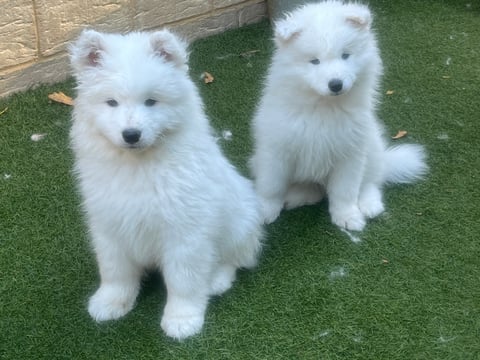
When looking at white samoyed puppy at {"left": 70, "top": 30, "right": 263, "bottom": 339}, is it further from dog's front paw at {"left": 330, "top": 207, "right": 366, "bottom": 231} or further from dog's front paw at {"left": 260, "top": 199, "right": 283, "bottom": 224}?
dog's front paw at {"left": 330, "top": 207, "right": 366, "bottom": 231}

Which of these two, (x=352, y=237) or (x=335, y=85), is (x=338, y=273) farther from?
(x=335, y=85)

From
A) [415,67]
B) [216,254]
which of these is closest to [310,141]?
[216,254]

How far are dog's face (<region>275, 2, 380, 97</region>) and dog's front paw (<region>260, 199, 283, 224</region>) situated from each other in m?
0.69

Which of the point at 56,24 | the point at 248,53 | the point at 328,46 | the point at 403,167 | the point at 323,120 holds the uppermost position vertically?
the point at 328,46

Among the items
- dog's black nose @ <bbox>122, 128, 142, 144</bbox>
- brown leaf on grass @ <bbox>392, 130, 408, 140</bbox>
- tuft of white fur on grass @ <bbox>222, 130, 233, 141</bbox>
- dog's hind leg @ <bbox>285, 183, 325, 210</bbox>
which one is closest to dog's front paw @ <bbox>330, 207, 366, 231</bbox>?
dog's hind leg @ <bbox>285, 183, 325, 210</bbox>

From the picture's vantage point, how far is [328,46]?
2816 mm

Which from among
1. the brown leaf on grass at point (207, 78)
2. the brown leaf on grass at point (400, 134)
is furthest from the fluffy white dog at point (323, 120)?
the brown leaf on grass at point (207, 78)

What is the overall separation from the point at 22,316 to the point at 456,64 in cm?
371

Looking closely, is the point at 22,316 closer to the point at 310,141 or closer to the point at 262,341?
the point at 262,341

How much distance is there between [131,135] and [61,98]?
2.39 m

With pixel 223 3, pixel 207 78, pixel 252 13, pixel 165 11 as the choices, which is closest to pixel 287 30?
pixel 207 78

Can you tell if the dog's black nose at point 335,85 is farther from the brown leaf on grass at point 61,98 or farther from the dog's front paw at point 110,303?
the brown leaf on grass at point 61,98

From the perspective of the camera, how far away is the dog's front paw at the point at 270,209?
335 centimetres

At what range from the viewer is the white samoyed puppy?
223 centimetres
